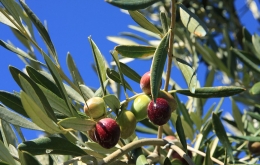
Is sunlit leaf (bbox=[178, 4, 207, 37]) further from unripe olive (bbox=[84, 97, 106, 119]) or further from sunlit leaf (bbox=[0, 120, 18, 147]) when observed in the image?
sunlit leaf (bbox=[0, 120, 18, 147])

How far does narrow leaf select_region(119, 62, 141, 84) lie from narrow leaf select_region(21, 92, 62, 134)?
0.28 metres

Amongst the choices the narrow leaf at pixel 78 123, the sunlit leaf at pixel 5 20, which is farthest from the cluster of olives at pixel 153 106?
the sunlit leaf at pixel 5 20

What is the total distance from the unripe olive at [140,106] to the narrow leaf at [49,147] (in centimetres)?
14

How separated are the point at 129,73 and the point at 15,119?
31cm

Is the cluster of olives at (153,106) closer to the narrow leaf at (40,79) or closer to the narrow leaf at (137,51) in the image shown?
the narrow leaf at (137,51)

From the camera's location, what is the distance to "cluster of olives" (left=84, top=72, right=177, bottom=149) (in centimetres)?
95

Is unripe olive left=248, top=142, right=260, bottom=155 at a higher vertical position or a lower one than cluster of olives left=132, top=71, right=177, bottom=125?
lower

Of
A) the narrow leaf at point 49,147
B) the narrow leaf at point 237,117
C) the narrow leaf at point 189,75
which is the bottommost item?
the narrow leaf at point 237,117

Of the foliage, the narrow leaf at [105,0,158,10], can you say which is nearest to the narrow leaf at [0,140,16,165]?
the foliage

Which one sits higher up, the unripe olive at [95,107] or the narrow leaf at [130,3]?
the narrow leaf at [130,3]

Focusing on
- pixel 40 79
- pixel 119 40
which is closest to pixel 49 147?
pixel 40 79

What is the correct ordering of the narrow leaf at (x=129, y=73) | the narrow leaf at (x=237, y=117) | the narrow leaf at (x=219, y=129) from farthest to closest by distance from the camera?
1. the narrow leaf at (x=237, y=117)
2. the narrow leaf at (x=219, y=129)
3. the narrow leaf at (x=129, y=73)

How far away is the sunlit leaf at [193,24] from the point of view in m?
0.99

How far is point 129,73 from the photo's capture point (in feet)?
3.87
